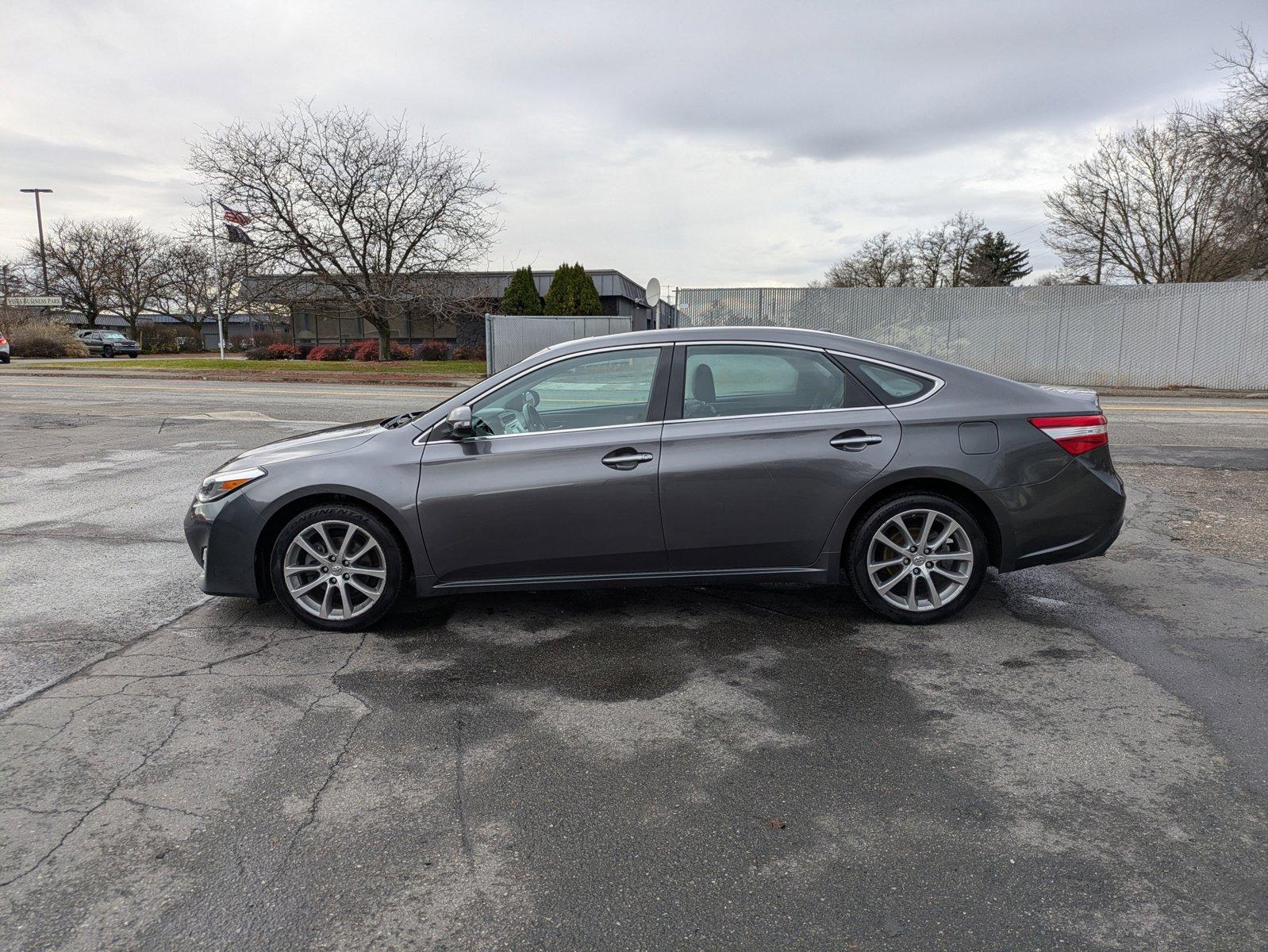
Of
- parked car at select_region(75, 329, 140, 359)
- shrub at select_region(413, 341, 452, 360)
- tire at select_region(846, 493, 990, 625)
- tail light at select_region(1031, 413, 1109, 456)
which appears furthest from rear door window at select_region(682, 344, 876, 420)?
parked car at select_region(75, 329, 140, 359)

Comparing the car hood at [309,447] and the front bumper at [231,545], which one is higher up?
the car hood at [309,447]

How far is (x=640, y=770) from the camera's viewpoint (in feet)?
10.4

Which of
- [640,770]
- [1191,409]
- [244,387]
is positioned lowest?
[640,770]

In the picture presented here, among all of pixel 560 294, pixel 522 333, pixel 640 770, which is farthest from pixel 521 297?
pixel 640 770

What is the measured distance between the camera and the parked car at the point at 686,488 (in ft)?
14.8

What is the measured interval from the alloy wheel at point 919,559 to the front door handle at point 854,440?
1.36 ft

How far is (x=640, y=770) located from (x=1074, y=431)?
3.09 metres

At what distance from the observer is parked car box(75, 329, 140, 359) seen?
147 feet

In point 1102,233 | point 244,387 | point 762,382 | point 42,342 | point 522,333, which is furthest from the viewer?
point 42,342

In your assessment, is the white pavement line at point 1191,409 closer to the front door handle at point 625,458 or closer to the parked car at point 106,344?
the front door handle at point 625,458

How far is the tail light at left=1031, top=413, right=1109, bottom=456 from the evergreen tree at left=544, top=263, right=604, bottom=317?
103 ft

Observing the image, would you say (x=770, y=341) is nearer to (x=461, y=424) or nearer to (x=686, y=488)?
(x=686, y=488)

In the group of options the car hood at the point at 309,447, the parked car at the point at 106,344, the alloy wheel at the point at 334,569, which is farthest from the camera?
the parked car at the point at 106,344

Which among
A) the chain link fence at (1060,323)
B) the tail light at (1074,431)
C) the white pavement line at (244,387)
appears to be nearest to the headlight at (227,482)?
the tail light at (1074,431)
